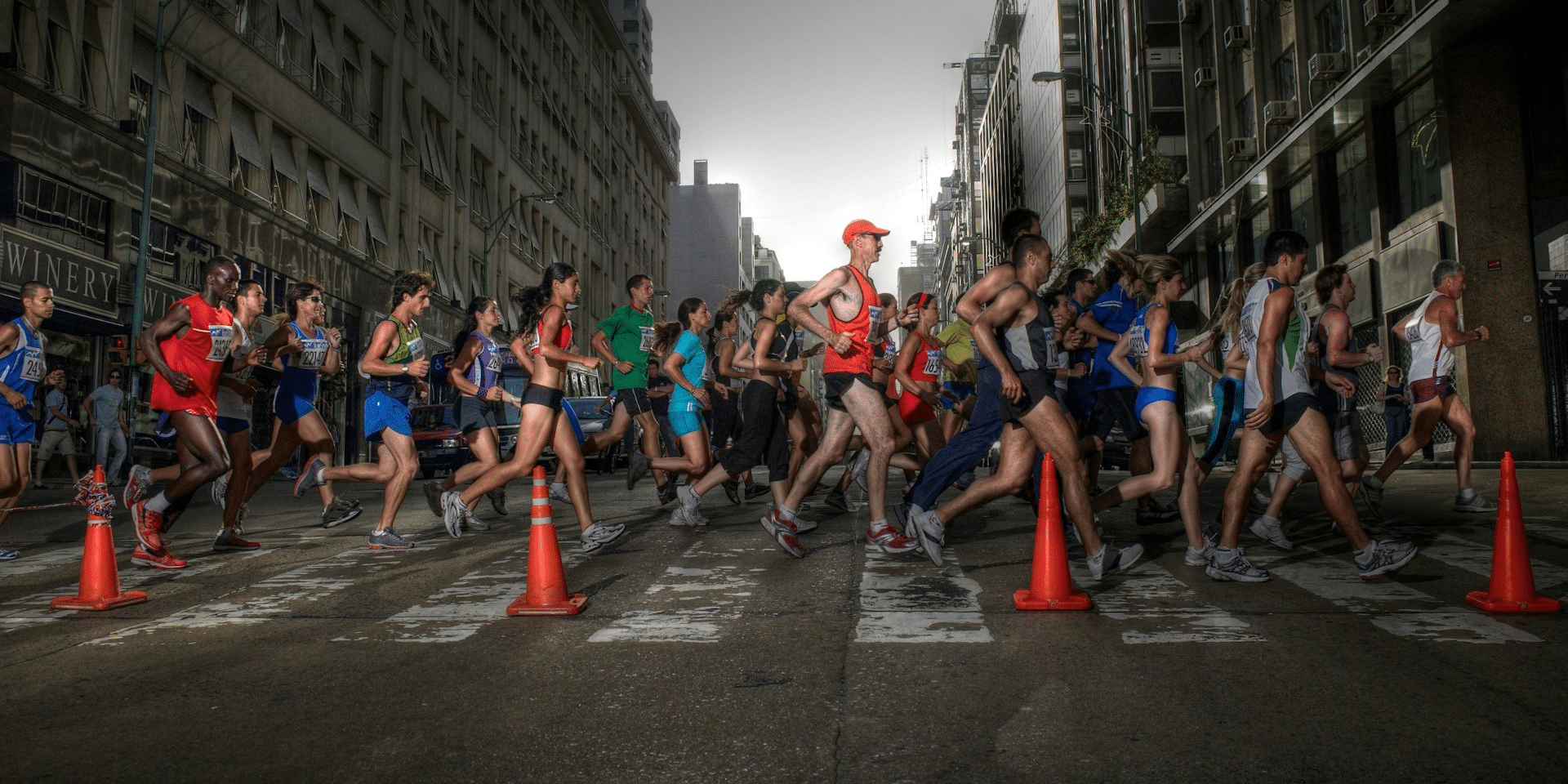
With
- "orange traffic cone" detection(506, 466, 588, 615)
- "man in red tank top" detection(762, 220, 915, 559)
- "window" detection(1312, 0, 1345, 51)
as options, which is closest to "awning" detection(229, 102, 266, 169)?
"man in red tank top" detection(762, 220, 915, 559)

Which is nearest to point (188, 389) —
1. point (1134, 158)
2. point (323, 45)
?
point (323, 45)

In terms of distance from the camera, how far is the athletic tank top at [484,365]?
9.75 meters

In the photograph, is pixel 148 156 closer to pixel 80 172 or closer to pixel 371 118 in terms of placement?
pixel 80 172

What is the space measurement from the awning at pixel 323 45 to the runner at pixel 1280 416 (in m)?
26.6

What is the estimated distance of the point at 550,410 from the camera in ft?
24.9

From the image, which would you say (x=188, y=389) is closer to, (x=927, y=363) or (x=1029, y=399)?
(x=1029, y=399)

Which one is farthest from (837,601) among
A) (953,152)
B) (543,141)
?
(953,152)

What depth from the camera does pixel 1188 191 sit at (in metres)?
32.7

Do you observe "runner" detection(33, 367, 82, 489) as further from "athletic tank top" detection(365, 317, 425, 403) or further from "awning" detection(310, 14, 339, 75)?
"awning" detection(310, 14, 339, 75)

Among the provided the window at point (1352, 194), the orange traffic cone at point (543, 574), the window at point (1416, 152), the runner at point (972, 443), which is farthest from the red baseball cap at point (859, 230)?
the window at point (1352, 194)

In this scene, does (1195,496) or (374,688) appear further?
(1195,496)

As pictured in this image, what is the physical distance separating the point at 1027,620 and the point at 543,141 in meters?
48.7

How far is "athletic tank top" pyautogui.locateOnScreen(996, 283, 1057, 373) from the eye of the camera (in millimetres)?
6160

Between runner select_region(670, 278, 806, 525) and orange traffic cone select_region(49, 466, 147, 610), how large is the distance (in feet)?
12.4
